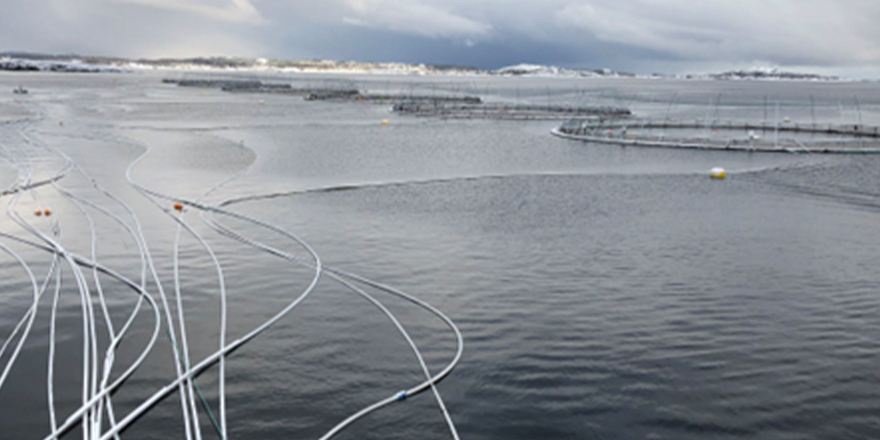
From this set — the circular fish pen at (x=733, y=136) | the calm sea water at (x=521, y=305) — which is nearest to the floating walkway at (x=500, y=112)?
the circular fish pen at (x=733, y=136)

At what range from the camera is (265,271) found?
1709 centimetres

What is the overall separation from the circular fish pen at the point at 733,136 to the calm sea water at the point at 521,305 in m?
13.5

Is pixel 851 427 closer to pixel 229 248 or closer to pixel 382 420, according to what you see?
pixel 382 420

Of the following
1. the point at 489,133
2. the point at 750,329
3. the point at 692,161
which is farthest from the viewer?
the point at 489,133

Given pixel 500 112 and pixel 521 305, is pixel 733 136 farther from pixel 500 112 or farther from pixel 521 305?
pixel 521 305

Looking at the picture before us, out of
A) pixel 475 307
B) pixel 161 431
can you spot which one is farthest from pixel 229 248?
pixel 161 431

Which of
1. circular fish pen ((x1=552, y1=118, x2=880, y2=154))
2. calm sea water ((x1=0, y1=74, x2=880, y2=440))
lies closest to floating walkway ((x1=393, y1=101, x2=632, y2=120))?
circular fish pen ((x1=552, y1=118, x2=880, y2=154))

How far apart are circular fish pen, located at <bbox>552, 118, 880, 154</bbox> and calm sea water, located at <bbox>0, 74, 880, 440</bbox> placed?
44.2ft

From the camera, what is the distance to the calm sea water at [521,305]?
10.3m

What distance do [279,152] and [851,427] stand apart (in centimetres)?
3712

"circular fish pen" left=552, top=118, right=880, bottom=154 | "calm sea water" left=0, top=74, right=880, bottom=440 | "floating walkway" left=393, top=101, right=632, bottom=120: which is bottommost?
"calm sea water" left=0, top=74, right=880, bottom=440

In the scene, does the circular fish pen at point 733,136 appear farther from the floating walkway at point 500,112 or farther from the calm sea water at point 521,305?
the calm sea water at point 521,305

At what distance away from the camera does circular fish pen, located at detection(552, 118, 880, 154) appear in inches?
1844

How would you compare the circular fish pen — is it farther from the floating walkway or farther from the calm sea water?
the calm sea water
